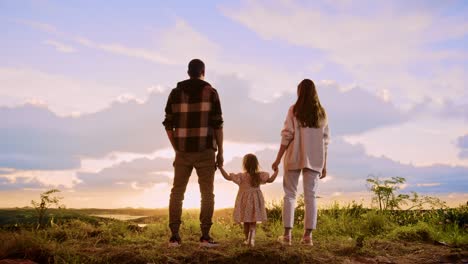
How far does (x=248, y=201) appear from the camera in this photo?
760 centimetres

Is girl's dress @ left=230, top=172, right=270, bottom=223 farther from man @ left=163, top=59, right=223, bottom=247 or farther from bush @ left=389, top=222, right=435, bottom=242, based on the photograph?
bush @ left=389, top=222, right=435, bottom=242

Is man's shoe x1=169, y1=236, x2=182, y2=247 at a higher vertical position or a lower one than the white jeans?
lower

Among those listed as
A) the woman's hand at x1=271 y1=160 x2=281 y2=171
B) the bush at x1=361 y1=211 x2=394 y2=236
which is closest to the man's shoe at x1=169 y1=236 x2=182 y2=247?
the woman's hand at x1=271 y1=160 x2=281 y2=171

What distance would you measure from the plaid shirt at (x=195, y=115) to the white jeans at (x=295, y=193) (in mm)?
1167

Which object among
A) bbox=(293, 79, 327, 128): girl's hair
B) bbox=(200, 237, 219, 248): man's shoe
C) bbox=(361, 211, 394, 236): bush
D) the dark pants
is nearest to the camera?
bbox=(200, 237, 219, 248): man's shoe

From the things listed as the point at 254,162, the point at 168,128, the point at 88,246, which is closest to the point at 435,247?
the point at 254,162

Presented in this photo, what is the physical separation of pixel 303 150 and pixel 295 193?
630 millimetres

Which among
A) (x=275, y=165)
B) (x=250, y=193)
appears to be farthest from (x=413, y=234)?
(x=250, y=193)

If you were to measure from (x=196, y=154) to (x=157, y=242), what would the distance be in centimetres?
163

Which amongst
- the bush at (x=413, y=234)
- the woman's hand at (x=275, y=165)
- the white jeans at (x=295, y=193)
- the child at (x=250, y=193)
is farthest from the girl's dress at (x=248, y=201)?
the bush at (x=413, y=234)

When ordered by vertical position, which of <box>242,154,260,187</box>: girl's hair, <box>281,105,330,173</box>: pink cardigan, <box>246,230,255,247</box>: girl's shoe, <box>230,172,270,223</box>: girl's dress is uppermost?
<box>281,105,330,173</box>: pink cardigan

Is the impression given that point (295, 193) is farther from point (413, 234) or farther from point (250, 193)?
point (413, 234)

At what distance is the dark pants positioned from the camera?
7520 mm

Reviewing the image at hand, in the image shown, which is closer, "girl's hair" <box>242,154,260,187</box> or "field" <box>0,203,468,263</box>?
"field" <box>0,203,468,263</box>
